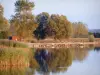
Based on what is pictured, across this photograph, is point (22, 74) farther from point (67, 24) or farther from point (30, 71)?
point (67, 24)

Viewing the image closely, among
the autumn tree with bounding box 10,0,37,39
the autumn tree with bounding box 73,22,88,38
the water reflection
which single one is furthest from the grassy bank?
the autumn tree with bounding box 73,22,88,38

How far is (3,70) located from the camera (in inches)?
1084

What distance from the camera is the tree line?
2258 inches

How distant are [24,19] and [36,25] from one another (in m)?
2.16

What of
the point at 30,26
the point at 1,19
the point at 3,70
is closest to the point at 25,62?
the point at 3,70

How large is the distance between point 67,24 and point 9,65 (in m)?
50.9

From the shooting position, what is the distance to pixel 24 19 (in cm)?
5859

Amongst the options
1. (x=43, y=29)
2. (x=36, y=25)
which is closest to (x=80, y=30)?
(x=43, y=29)

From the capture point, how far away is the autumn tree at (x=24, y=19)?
5731 centimetres

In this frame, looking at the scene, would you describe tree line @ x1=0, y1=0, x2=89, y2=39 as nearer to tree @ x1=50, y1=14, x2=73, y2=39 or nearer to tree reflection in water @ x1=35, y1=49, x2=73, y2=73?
tree @ x1=50, y1=14, x2=73, y2=39

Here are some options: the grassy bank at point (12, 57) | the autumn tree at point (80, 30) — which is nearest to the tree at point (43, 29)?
the autumn tree at point (80, 30)

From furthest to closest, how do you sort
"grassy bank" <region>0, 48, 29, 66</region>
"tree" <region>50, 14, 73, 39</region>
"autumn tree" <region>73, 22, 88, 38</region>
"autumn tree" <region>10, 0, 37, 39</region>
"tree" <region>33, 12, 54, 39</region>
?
"autumn tree" <region>73, 22, 88, 38</region> < "tree" <region>33, 12, 54, 39</region> < "tree" <region>50, 14, 73, 39</region> < "autumn tree" <region>10, 0, 37, 39</region> < "grassy bank" <region>0, 48, 29, 66</region>

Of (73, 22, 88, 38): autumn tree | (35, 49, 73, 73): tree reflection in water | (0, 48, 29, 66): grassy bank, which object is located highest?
(73, 22, 88, 38): autumn tree

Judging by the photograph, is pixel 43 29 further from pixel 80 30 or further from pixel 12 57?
pixel 12 57
